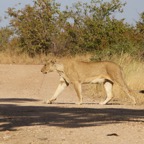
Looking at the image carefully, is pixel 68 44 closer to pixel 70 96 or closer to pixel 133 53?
pixel 133 53

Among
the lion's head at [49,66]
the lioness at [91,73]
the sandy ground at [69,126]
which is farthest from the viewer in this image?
the lion's head at [49,66]

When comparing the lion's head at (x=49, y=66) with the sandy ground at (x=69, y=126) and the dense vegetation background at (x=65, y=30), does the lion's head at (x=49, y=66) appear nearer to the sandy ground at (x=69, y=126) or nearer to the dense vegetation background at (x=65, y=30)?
the sandy ground at (x=69, y=126)

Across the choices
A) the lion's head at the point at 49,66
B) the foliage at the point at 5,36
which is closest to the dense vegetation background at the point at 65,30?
the foliage at the point at 5,36

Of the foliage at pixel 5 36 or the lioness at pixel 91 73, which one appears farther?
the foliage at pixel 5 36

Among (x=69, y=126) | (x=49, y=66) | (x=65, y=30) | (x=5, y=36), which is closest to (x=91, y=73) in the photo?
(x=49, y=66)

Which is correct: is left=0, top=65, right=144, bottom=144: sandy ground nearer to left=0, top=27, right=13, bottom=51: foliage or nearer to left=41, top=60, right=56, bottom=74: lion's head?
left=41, top=60, right=56, bottom=74: lion's head

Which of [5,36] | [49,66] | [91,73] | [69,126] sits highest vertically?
[5,36]

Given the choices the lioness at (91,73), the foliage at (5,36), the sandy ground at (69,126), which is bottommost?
the sandy ground at (69,126)

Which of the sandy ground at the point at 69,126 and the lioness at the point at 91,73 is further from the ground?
the lioness at the point at 91,73

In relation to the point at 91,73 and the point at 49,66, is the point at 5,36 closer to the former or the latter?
the point at 49,66

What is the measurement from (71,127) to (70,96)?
10.6m

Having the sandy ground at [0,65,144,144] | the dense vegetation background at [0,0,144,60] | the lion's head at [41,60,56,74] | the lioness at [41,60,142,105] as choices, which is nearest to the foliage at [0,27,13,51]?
the dense vegetation background at [0,0,144,60]

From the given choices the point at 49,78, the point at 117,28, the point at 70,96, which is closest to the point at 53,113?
the point at 70,96

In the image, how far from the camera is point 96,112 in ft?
45.2
